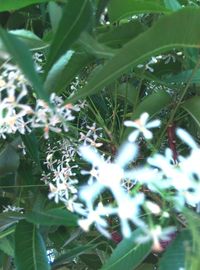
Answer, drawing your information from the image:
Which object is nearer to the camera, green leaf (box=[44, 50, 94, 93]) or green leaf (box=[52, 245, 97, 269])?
green leaf (box=[44, 50, 94, 93])

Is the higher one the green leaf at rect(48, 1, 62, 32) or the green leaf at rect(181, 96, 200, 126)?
the green leaf at rect(48, 1, 62, 32)

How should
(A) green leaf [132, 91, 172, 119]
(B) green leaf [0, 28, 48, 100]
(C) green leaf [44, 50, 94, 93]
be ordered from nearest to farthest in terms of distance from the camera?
(B) green leaf [0, 28, 48, 100]
(C) green leaf [44, 50, 94, 93]
(A) green leaf [132, 91, 172, 119]

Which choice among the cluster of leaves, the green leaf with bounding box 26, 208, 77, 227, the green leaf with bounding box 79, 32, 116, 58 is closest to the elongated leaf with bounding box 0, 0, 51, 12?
the cluster of leaves

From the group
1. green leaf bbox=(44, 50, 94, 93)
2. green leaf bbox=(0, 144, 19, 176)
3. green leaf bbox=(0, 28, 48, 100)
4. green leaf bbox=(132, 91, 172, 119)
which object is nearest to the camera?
green leaf bbox=(0, 28, 48, 100)

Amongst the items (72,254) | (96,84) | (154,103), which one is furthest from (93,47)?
(72,254)

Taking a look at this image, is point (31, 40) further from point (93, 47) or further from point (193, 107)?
point (193, 107)

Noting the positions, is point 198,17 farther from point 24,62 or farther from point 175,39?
point 24,62

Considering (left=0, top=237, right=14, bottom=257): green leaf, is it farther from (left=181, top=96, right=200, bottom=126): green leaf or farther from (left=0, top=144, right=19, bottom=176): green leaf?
(left=181, top=96, right=200, bottom=126): green leaf

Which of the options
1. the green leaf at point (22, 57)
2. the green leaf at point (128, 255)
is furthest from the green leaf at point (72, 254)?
the green leaf at point (22, 57)

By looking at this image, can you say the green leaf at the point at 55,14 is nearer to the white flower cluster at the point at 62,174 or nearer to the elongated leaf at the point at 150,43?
the elongated leaf at the point at 150,43
